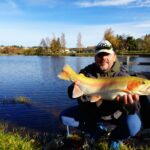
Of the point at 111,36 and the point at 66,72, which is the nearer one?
the point at 66,72

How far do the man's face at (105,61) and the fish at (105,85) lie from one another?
79 centimetres

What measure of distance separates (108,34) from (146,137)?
88.7 meters

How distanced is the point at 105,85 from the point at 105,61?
33.9 inches

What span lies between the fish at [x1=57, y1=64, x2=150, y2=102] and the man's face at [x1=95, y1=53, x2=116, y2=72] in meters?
0.79

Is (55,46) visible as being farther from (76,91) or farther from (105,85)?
(105,85)

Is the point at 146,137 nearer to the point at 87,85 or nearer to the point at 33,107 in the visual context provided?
the point at 87,85

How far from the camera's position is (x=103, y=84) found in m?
5.19

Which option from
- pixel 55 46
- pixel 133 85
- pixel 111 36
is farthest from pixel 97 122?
pixel 55 46

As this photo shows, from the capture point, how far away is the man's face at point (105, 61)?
5.92 m

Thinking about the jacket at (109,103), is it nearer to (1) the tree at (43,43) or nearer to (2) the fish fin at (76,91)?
(2) the fish fin at (76,91)

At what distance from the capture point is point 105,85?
5180 mm

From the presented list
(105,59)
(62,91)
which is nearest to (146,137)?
(105,59)

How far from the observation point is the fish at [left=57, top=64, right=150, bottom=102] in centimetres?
496

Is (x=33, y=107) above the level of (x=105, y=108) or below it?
below
